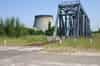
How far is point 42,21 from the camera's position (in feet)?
355

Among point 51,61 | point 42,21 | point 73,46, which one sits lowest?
point 73,46

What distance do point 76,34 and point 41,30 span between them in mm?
43081

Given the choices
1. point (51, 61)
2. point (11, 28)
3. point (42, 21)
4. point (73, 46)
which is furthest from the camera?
point (42, 21)

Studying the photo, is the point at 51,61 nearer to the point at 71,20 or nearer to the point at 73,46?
the point at 73,46

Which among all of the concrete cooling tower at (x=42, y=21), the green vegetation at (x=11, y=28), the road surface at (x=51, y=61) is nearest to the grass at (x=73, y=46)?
the road surface at (x=51, y=61)

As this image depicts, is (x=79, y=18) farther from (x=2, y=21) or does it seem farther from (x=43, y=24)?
(x=43, y=24)

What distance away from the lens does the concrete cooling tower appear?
352 feet

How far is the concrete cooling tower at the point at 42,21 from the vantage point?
4219 inches

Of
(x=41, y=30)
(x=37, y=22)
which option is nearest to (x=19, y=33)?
(x=37, y=22)

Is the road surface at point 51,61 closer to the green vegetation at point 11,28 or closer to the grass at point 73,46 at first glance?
the grass at point 73,46

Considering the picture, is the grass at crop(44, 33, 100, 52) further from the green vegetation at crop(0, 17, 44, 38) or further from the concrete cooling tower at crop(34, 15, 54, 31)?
the concrete cooling tower at crop(34, 15, 54, 31)

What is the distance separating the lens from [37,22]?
11050cm

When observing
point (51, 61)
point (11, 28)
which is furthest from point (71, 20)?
point (51, 61)

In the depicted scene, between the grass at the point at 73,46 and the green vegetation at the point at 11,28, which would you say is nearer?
the grass at the point at 73,46
